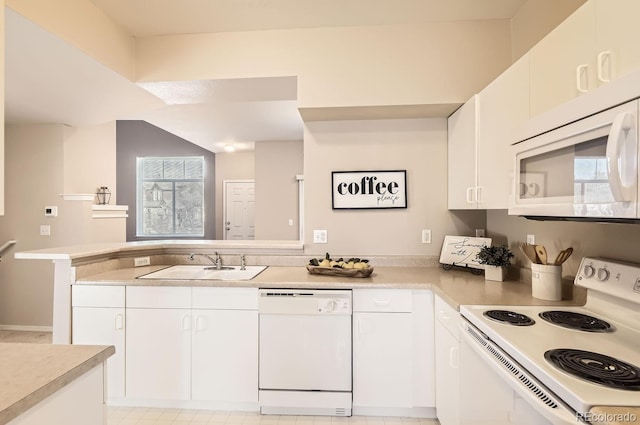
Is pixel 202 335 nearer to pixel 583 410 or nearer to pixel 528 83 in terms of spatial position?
pixel 583 410

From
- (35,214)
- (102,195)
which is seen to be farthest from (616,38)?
(35,214)

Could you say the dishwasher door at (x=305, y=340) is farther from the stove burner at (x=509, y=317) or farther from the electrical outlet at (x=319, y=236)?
the stove burner at (x=509, y=317)

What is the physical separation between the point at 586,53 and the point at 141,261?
3.01 metres

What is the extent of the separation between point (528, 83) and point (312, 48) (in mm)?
1392

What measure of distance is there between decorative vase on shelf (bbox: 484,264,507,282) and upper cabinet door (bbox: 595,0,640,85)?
125 centimetres

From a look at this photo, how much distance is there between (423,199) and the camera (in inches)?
97.0

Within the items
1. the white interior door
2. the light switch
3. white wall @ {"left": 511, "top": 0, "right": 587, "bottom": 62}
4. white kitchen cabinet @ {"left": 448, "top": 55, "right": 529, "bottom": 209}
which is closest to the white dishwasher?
white kitchen cabinet @ {"left": 448, "top": 55, "right": 529, "bottom": 209}

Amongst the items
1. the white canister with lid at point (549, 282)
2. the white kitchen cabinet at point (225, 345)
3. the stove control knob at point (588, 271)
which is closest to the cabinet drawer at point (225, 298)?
the white kitchen cabinet at point (225, 345)

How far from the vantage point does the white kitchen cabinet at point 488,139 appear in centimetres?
154

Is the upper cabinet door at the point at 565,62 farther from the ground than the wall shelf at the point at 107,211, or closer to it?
farther from the ground

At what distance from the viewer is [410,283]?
6.40 ft

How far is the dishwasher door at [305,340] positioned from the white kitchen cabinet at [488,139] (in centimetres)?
103

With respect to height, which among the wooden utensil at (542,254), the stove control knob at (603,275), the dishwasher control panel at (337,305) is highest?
the wooden utensil at (542,254)

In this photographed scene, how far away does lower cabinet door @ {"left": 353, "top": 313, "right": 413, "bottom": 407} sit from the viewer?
1.95m
